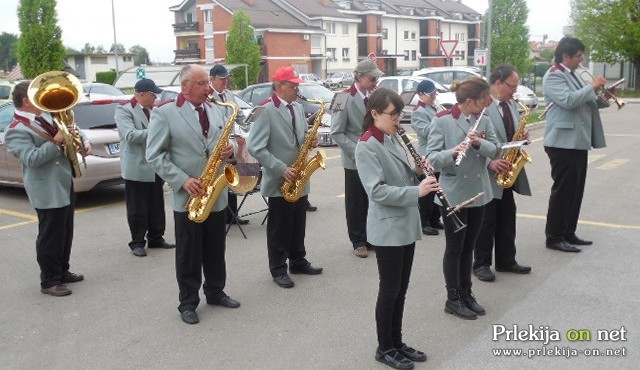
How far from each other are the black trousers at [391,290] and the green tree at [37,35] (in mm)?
31802

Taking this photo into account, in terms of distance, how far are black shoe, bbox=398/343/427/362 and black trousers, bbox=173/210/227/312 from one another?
6.13ft

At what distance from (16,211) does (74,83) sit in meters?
4.44

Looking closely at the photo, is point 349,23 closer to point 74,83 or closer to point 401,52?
point 401,52

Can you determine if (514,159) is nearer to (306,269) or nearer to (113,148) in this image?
(306,269)

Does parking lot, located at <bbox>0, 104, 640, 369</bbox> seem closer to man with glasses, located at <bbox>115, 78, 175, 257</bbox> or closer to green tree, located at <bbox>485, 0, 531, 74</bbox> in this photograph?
man with glasses, located at <bbox>115, 78, 175, 257</bbox>

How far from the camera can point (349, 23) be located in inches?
2771

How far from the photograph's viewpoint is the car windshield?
9688mm

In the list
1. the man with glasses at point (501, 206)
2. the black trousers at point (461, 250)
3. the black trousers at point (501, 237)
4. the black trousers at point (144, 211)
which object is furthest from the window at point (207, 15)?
the black trousers at point (461, 250)

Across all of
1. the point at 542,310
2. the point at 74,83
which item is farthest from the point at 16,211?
the point at 542,310

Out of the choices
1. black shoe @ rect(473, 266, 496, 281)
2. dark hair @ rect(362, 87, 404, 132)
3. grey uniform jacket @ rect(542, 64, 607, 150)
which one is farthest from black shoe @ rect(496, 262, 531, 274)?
dark hair @ rect(362, 87, 404, 132)

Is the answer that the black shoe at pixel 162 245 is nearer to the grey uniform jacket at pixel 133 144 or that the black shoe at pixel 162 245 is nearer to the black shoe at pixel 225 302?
the grey uniform jacket at pixel 133 144

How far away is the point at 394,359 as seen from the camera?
432 cm

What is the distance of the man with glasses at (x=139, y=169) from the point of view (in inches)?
282

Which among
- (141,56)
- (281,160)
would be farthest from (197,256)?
(141,56)
